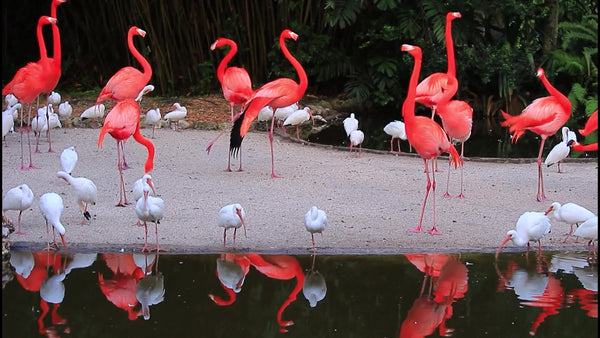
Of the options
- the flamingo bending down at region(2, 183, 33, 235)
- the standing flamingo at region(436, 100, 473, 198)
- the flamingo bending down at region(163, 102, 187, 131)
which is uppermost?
the standing flamingo at region(436, 100, 473, 198)

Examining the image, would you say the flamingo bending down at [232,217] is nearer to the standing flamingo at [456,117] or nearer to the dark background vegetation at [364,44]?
the standing flamingo at [456,117]

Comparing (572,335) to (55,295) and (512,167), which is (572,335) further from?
(512,167)

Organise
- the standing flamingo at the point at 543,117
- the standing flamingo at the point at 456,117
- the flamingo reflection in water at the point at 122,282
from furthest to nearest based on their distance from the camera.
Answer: the standing flamingo at the point at 456,117
the standing flamingo at the point at 543,117
the flamingo reflection in water at the point at 122,282

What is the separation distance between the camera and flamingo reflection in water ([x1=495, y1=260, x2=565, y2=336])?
16.4ft

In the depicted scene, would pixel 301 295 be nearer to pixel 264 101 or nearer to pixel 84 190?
pixel 84 190

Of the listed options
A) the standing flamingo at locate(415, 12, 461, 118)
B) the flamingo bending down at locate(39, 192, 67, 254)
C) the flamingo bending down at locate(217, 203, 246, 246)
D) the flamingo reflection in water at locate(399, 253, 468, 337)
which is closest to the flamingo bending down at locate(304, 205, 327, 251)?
the flamingo bending down at locate(217, 203, 246, 246)

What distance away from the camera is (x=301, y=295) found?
532 cm

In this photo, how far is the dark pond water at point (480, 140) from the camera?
10.1 m

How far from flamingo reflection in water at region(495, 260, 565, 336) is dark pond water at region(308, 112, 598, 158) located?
4261 millimetres

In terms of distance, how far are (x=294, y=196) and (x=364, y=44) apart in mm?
5778

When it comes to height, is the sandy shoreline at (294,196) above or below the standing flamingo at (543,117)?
below

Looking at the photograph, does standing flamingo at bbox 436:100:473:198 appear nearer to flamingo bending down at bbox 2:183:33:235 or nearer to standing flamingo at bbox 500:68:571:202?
standing flamingo at bbox 500:68:571:202

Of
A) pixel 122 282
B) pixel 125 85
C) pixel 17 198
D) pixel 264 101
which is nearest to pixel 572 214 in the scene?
pixel 122 282

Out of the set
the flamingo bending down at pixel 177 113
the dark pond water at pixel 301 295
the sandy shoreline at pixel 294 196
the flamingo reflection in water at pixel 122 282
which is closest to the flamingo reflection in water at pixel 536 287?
the dark pond water at pixel 301 295
